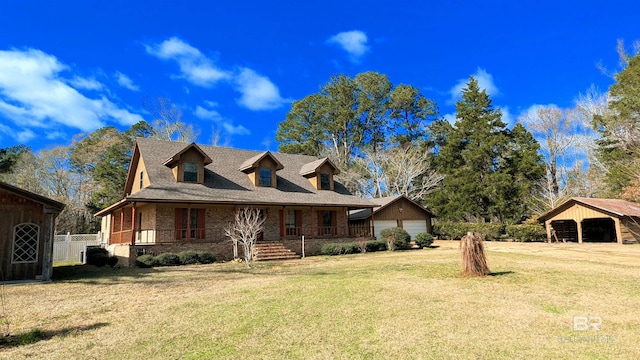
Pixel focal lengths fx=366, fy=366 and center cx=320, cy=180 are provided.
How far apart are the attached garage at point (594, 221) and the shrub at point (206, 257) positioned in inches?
917

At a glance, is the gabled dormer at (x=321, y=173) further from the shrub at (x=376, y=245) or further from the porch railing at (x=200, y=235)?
the shrub at (x=376, y=245)

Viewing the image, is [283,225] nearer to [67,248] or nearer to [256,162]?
[256,162]

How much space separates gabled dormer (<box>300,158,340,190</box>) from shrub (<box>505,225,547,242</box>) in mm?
15199

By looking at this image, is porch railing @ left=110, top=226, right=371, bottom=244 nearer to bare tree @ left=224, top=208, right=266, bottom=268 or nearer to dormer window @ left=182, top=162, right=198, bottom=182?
bare tree @ left=224, top=208, right=266, bottom=268

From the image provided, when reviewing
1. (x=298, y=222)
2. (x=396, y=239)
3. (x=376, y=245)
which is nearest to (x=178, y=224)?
(x=298, y=222)

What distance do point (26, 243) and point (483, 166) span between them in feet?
126

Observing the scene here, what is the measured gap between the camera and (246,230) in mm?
16516

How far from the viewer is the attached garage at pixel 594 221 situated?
74.8 feet

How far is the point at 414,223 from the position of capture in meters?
30.9

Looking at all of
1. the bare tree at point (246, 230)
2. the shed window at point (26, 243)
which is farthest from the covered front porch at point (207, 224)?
the shed window at point (26, 243)

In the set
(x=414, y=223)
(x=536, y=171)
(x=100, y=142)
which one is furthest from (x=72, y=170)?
(x=536, y=171)

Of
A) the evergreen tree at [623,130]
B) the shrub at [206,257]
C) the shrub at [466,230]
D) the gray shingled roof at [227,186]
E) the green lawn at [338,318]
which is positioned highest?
the evergreen tree at [623,130]

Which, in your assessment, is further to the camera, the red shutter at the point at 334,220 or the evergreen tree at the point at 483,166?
the evergreen tree at the point at 483,166

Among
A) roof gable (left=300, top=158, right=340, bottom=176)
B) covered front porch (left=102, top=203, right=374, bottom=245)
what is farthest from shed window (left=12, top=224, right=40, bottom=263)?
roof gable (left=300, top=158, right=340, bottom=176)
